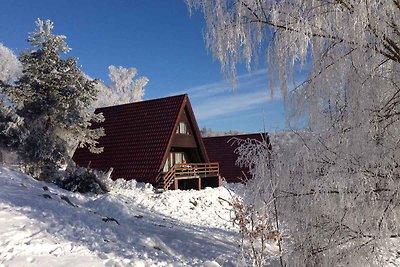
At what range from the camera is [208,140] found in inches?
1310

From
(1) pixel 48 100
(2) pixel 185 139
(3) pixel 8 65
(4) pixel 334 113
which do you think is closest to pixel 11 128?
(1) pixel 48 100

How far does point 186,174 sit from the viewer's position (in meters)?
18.9

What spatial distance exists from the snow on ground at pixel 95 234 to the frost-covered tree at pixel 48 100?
311cm

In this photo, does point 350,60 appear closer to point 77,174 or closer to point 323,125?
point 323,125

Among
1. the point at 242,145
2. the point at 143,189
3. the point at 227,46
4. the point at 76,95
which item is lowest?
the point at 143,189

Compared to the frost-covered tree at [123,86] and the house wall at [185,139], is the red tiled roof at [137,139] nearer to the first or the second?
the house wall at [185,139]

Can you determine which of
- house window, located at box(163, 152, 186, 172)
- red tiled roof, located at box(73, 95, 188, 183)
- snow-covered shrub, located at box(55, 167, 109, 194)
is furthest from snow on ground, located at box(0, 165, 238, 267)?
house window, located at box(163, 152, 186, 172)

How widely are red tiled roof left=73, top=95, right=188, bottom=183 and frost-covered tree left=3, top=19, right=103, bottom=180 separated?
314 cm

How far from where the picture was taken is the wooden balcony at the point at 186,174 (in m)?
16.9

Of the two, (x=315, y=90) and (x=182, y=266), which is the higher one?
(x=315, y=90)

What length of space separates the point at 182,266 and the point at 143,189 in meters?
9.69

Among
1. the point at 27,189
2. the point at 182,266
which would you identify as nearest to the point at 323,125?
the point at 182,266

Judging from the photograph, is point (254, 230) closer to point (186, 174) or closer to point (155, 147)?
point (155, 147)

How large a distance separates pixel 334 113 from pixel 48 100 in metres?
12.9
